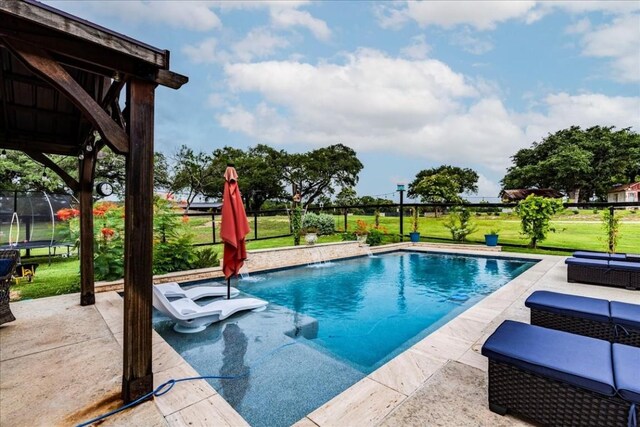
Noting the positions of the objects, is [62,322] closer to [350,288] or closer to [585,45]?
[350,288]

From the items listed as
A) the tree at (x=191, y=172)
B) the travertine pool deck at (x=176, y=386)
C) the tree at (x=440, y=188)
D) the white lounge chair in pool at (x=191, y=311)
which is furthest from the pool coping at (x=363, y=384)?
the tree at (x=191, y=172)

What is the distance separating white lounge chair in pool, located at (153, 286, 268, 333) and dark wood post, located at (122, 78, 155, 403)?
1.77m

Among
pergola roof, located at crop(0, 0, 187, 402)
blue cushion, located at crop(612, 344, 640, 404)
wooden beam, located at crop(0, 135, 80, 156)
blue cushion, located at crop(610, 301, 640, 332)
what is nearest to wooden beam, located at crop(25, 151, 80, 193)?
wooden beam, located at crop(0, 135, 80, 156)

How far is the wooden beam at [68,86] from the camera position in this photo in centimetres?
178

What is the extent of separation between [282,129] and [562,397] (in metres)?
26.1

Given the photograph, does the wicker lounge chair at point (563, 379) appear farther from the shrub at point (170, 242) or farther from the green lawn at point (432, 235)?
the green lawn at point (432, 235)

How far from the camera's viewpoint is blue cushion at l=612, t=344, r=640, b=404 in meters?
1.57

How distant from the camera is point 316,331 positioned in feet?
13.8

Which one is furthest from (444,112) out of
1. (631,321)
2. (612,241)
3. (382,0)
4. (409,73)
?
(631,321)

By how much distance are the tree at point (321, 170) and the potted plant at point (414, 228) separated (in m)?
16.1

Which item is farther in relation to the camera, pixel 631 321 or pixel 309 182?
pixel 309 182

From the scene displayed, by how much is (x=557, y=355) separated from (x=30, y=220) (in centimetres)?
1139

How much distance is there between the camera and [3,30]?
1685 millimetres

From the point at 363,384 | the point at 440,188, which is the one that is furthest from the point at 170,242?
the point at 440,188
